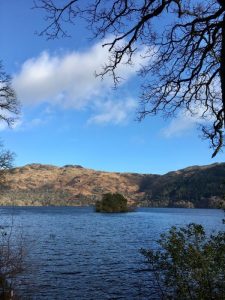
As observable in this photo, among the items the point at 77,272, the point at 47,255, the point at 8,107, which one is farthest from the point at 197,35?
the point at 47,255

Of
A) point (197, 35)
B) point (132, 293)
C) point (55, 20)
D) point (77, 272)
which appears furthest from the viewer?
point (77, 272)

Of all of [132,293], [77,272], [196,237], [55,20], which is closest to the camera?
[55,20]

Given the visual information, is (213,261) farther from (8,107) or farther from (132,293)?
(132,293)

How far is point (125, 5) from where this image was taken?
26.2 feet

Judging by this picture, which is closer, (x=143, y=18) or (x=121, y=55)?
(x=143, y=18)

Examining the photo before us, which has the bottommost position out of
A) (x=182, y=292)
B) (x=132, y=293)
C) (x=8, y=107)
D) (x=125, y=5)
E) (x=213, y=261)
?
(x=132, y=293)

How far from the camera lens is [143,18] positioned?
791 centimetres

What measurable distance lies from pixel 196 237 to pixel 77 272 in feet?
88.9

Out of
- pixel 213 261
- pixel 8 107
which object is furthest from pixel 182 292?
pixel 8 107

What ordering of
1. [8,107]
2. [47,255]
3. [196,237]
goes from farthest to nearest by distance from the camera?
[47,255] < [8,107] < [196,237]

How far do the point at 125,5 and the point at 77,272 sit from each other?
3267 centimetres

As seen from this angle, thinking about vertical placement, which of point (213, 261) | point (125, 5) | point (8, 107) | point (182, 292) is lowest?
point (182, 292)

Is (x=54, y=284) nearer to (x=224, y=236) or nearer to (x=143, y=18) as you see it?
(x=224, y=236)

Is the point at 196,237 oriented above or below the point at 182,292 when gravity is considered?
above
